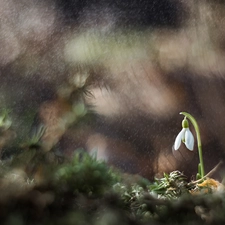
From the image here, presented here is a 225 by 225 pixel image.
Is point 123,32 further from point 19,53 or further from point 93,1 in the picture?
point 19,53

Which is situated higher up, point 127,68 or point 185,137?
point 127,68

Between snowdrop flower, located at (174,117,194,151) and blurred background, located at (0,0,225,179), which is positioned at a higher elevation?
blurred background, located at (0,0,225,179)

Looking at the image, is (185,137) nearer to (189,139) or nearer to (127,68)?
(189,139)

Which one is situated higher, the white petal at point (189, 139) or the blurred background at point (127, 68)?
the blurred background at point (127, 68)

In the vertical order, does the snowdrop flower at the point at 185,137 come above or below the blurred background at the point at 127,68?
below

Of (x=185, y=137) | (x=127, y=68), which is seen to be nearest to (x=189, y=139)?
(x=185, y=137)
